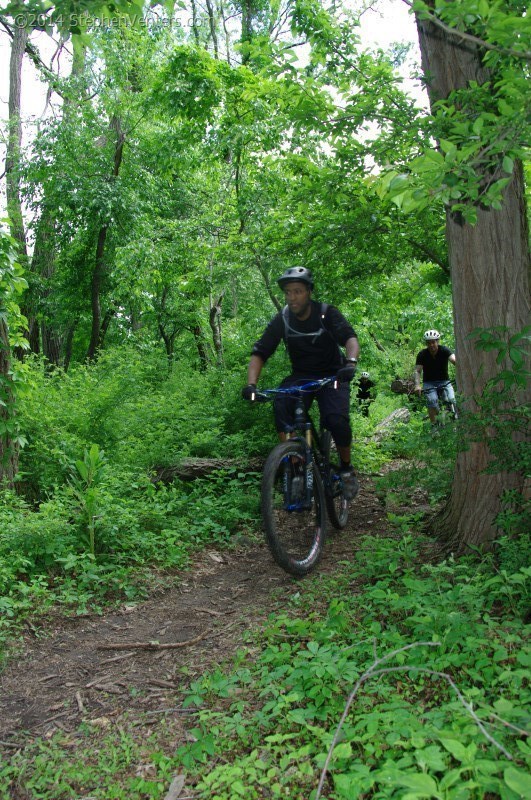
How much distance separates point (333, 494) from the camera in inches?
225

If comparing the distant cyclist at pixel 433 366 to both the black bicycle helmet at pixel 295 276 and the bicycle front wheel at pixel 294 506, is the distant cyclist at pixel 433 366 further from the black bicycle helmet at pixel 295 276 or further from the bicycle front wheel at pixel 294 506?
the bicycle front wheel at pixel 294 506

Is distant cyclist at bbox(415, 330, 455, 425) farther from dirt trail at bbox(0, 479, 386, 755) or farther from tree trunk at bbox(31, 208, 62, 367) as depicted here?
tree trunk at bbox(31, 208, 62, 367)

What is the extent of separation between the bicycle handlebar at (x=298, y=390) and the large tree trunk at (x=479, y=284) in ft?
3.31

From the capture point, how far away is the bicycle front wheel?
183 inches

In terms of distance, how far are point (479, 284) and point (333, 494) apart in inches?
84.9

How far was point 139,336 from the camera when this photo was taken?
19984 mm

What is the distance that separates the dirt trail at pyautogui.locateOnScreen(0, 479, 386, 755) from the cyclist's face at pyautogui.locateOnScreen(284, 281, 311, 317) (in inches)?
81.5

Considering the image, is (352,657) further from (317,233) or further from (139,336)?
(139,336)

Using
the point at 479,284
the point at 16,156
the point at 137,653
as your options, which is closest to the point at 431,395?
the point at 479,284

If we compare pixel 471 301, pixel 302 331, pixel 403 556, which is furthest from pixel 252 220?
pixel 403 556

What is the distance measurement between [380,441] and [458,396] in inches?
226

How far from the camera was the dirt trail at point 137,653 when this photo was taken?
10.8ft

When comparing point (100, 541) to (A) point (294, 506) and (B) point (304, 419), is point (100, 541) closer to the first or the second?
(A) point (294, 506)

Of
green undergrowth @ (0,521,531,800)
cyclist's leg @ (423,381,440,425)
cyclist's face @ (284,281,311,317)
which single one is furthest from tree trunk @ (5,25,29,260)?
green undergrowth @ (0,521,531,800)
